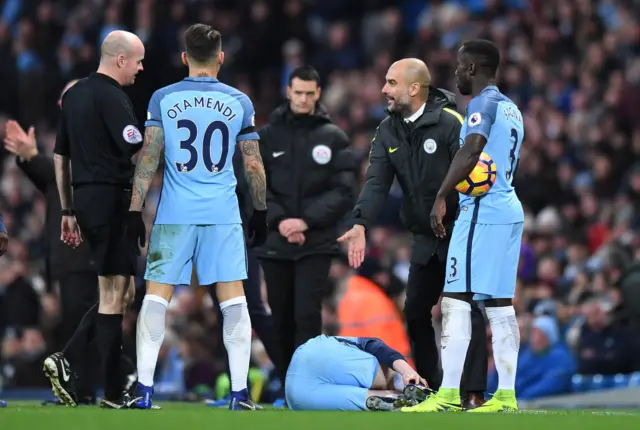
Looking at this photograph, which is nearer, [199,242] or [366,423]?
[366,423]

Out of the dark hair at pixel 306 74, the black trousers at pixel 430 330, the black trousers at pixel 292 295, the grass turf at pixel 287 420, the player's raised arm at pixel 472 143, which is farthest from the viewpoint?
the dark hair at pixel 306 74

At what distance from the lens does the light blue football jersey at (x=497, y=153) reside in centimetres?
904

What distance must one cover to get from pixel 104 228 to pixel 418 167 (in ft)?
7.36

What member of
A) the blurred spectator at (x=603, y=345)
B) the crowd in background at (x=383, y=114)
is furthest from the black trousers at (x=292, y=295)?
the blurred spectator at (x=603, y=345)

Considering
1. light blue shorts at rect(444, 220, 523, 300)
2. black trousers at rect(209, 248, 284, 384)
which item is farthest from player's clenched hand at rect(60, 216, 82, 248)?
light blue shorts at rect(444, 220, 523, 300)

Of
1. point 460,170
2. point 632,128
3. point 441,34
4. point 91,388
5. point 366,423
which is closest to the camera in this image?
point 366,423

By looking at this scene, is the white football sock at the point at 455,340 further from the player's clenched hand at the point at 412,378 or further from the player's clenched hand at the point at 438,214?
the player's clenched hand at the point at 438,214

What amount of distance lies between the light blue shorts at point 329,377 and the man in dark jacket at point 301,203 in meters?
1.27

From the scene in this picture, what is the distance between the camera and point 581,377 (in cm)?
1476

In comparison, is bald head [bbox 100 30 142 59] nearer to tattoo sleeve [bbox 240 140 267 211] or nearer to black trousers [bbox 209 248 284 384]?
tattoo sleeve [bbox 240 140 267 211]

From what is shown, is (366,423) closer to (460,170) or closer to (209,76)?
(460,170)

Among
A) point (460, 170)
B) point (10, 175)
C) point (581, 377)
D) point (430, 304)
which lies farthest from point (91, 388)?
point (10, 175)

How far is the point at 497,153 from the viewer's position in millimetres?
9133

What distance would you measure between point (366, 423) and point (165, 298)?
7.26 ft
